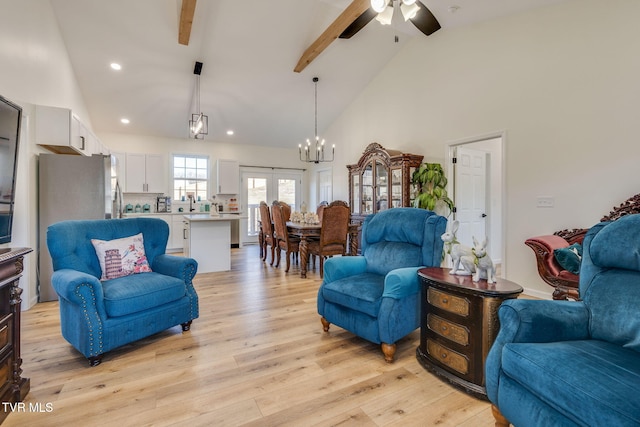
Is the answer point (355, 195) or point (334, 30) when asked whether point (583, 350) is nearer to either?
point (334, 30)

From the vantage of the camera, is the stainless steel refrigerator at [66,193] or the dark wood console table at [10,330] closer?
the dark wood console table at [10,330]

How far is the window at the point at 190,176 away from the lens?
23.9 ft

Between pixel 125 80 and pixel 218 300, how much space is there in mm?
4234

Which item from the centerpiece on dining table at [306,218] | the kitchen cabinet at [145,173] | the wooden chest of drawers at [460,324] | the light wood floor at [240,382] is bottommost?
the light wood floor at [240,382]

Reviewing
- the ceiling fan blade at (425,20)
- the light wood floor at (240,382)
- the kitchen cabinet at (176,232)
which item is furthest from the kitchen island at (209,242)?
the ceiling fan blade at (425,20)

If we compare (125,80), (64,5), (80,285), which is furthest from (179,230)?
(80,285)

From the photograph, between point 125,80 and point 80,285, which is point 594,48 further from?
point 125,80

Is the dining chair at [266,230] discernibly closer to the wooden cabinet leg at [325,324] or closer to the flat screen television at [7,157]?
the wooden cabinet leg at [325,324]

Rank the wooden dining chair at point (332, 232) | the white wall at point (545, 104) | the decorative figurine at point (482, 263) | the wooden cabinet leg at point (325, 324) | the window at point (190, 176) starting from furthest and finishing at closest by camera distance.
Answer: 1. the window at point (190, 176)
2. the wooden dining chair at point (332, 232)
3. the white wall at point (545, 104)
4. the wooden cabinet leg at point (325, 324)
5. the decorative figurine at point (482, 263)

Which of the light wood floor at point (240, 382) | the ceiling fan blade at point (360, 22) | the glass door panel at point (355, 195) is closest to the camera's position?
the light wood floor at point (240, 382)

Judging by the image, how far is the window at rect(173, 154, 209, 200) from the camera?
287 inches

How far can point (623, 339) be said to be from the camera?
53.6 inches

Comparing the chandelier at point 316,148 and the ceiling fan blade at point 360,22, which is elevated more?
the ceiling fan blade at point 360,22

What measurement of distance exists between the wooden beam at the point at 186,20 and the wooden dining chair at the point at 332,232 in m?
2.93
